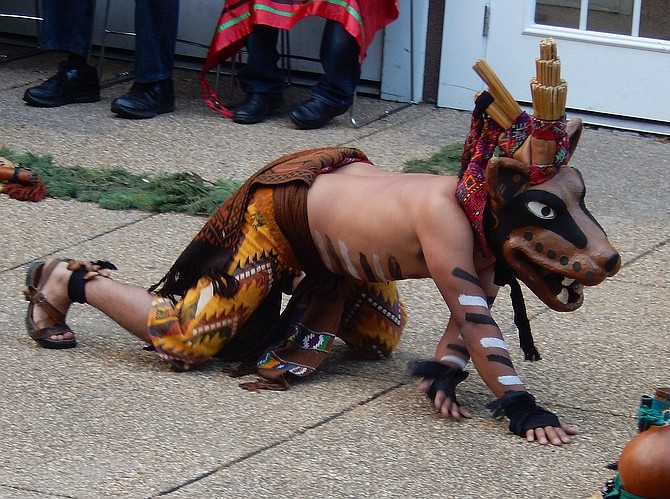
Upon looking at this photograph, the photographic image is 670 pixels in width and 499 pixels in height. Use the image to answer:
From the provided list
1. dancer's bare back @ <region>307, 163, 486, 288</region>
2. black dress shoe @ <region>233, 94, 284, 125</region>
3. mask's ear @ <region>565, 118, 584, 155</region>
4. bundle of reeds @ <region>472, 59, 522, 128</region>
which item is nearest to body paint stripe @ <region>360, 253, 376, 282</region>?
dancer's bare back @ <region>307, 163, 486, 288</region>

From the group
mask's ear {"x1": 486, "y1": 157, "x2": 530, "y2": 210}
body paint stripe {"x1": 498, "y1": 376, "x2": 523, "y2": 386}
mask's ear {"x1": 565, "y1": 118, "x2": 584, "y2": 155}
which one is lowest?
body paint stripe {"x1": 498, "y1": 376, "x2": 523, "y2": 386}

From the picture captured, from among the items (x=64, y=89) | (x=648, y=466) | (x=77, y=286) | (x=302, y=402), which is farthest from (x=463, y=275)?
(x=64, y=89)

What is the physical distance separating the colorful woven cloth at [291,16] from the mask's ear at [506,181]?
2.93 m

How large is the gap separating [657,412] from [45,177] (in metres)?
3.53

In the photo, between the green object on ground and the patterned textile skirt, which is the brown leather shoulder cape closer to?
the patterned textile skirt

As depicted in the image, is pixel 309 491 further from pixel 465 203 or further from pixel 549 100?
pixel 549 100

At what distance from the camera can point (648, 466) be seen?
7.50 ft

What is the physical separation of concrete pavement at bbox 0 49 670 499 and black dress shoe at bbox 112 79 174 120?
1239mm

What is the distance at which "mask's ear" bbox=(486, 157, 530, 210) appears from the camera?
123 inches

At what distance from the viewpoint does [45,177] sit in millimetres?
5418

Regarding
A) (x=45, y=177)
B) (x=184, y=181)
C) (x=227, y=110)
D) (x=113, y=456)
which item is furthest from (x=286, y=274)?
(x=227, y=110)

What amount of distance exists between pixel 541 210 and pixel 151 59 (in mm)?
3576

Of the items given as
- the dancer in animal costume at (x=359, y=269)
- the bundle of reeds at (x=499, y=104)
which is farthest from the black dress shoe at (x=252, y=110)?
the bundle of reeds at (x=499, y=104)

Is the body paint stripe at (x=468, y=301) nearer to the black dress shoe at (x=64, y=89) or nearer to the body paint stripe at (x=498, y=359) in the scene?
the body paint stripe at (x=498, y=359)
